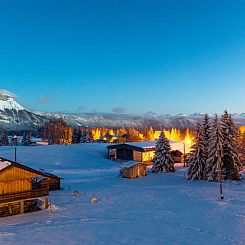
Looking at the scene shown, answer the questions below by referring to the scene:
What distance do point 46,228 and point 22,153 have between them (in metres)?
61.9

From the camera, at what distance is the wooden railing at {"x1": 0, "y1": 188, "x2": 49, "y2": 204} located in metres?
30.5

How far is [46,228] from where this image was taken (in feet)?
80.3

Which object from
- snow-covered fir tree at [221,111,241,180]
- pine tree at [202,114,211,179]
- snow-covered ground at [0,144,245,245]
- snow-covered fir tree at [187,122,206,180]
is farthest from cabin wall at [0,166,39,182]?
snow-covered fir tree at [221,111,241,180]

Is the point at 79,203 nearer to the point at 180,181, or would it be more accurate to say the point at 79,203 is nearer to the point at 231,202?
the point at 231,202

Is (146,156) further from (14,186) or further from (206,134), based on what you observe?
(14,186)

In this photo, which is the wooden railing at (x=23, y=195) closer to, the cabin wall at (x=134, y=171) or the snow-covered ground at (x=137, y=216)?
the snow-covered ground at (x=137, y=216)

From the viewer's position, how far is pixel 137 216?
95.2 ft

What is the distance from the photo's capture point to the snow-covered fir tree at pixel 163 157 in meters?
60.3

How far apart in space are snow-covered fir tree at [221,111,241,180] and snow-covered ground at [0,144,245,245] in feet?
7.50

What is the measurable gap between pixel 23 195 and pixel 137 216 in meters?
12.2

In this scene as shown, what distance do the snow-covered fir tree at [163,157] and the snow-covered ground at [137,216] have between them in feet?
22.2

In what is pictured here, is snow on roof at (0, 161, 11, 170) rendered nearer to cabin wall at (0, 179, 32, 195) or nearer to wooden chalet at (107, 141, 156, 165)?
cabin wall at (0, 179, 32, 195)

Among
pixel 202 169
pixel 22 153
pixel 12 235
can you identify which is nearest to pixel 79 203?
pixel 12 235

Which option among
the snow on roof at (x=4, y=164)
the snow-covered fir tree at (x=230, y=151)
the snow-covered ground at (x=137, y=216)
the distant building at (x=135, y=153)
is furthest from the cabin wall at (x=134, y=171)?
the snow on roof at (x=4, y=164)
